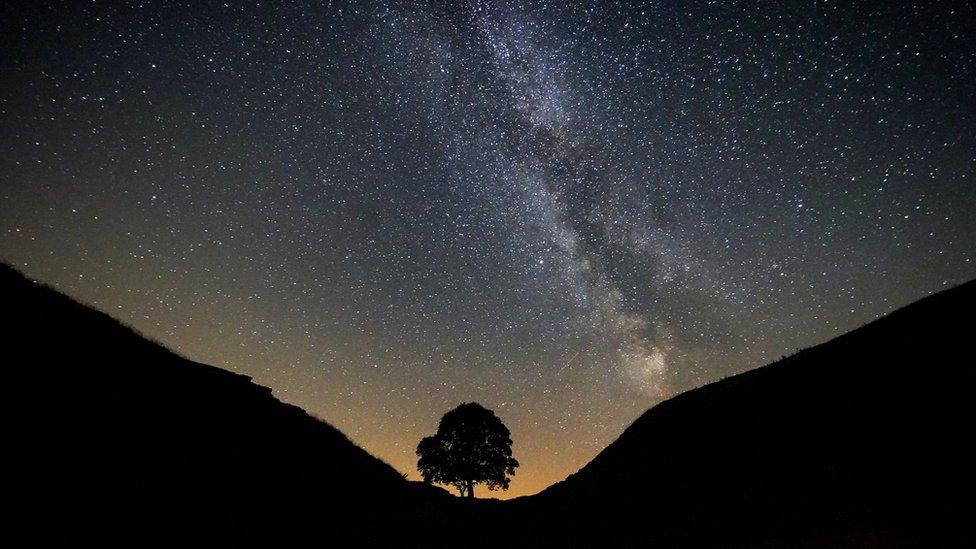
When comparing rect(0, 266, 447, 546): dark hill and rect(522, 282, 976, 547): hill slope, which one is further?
rect(522, 282, 976, 547): hill slope

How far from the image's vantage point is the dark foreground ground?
7414mm

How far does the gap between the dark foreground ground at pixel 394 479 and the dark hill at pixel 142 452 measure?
4 centimetres

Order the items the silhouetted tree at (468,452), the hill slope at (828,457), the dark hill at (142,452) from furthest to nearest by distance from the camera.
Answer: the silhouetted tree at (468,452) < the hill slope at (828,457) < the dark hill at (142,452)

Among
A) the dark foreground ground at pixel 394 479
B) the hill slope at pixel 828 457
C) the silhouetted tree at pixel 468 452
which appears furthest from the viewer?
the silhouetted tree at pixel 468 452

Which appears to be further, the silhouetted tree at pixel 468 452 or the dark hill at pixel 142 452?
the silhouetted tree at pixel 468 452

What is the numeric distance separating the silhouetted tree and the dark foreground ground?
18929mm

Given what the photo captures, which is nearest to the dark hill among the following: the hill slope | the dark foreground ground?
the dark foreground ground

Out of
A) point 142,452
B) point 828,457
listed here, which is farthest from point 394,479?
point 828,457

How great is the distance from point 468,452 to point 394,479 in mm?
19375

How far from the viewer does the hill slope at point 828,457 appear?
8703mm

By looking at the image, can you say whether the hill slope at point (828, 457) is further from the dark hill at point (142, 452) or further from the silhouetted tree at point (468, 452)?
the silhouetted tree at point (468, 452)

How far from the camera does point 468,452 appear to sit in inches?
1437

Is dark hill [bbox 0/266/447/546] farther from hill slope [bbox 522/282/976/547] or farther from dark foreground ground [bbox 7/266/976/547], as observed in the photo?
hill slope [bbox 522/282/976/547]

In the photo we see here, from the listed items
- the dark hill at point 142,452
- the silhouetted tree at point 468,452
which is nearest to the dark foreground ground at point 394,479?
the dark hill at point 142,452
